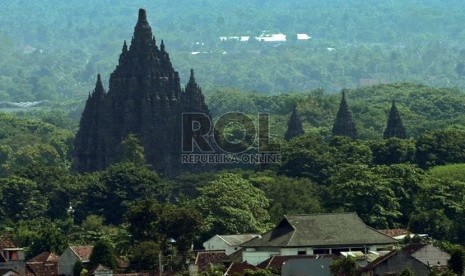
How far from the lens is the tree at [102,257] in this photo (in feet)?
285

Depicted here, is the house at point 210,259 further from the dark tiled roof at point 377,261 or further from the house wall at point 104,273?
the dark tiled roof at point 377,261

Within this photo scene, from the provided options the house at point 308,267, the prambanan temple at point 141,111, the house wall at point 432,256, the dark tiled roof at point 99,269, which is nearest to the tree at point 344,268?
the house at point 308,267

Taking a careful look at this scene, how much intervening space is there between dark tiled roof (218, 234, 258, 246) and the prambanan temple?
126ft

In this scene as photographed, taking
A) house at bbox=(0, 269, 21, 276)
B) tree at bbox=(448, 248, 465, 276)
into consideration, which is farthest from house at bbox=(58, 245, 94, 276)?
tree at bbox=(448, 248, 465, 276)

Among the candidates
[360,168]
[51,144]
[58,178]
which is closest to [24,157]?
[51,144]

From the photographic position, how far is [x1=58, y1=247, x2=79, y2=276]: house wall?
88375mm

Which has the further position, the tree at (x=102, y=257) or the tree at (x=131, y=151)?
the tree at (x=131, y=151)

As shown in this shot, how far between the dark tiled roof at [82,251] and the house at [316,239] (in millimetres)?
6324

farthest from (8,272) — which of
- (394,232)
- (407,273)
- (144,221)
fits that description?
(394,232)

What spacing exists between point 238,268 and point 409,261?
22.7ft

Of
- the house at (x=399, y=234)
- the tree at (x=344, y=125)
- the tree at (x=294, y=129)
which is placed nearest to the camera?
the house at (x=399, y=234)

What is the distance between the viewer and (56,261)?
90.6m

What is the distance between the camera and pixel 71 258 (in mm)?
89312

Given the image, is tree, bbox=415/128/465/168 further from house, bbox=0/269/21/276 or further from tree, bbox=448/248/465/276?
tree, bbox=448/248/465/276
